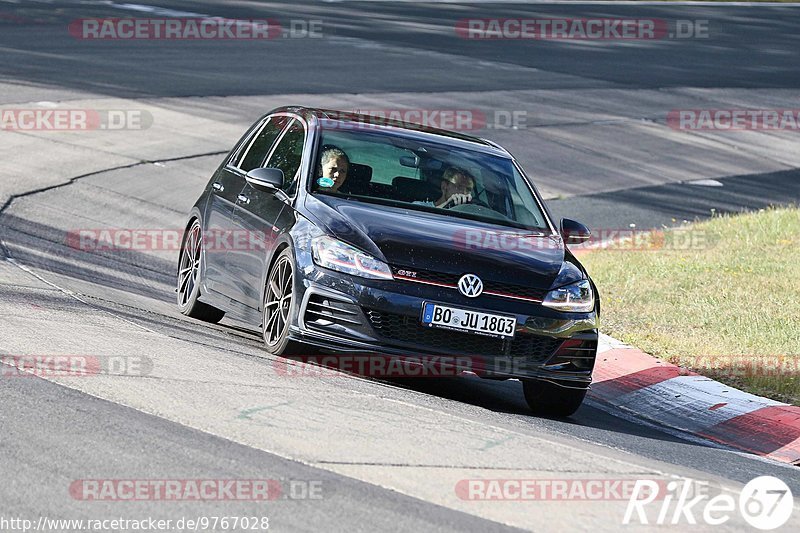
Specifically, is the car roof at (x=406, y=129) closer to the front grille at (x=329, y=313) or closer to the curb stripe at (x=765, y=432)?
the front grille at (x=329, y=313)

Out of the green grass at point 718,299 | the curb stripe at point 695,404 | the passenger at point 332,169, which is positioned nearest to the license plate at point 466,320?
the passenger at point 332,169

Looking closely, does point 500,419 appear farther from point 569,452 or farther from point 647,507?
point 647,507

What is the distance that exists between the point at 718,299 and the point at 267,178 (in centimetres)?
490

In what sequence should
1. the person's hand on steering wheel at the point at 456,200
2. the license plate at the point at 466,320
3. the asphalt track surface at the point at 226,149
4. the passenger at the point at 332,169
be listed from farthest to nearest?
the person's hand on steering wheel at the point at 456,200 → the passenger at the point at 332,169 → the license plate at the point at 466,320 → the asphalt track surface at the point at 226,149

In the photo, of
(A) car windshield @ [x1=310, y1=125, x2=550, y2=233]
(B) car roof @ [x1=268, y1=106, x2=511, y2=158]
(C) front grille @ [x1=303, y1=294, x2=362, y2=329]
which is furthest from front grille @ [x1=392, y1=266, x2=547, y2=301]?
(B) car roof @ [x1=268, y1=106, x2=511, y2=158]

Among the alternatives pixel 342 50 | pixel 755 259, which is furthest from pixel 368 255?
pixel 342 50

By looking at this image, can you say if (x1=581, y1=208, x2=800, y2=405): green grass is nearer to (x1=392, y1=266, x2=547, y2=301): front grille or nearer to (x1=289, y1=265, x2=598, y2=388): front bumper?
(x1=289, y1=265, x2=598, y2=388): front bumper

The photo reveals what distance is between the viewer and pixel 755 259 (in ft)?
47.2

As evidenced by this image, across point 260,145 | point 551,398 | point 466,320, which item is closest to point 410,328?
point 466,320

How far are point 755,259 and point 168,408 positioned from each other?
8.91 meters

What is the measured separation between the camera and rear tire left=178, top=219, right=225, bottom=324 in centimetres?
1056

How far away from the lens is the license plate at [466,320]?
8102mm

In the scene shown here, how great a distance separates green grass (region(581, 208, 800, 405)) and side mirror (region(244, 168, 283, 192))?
3.29m

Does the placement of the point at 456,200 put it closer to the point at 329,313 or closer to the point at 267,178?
the point at 267,178
